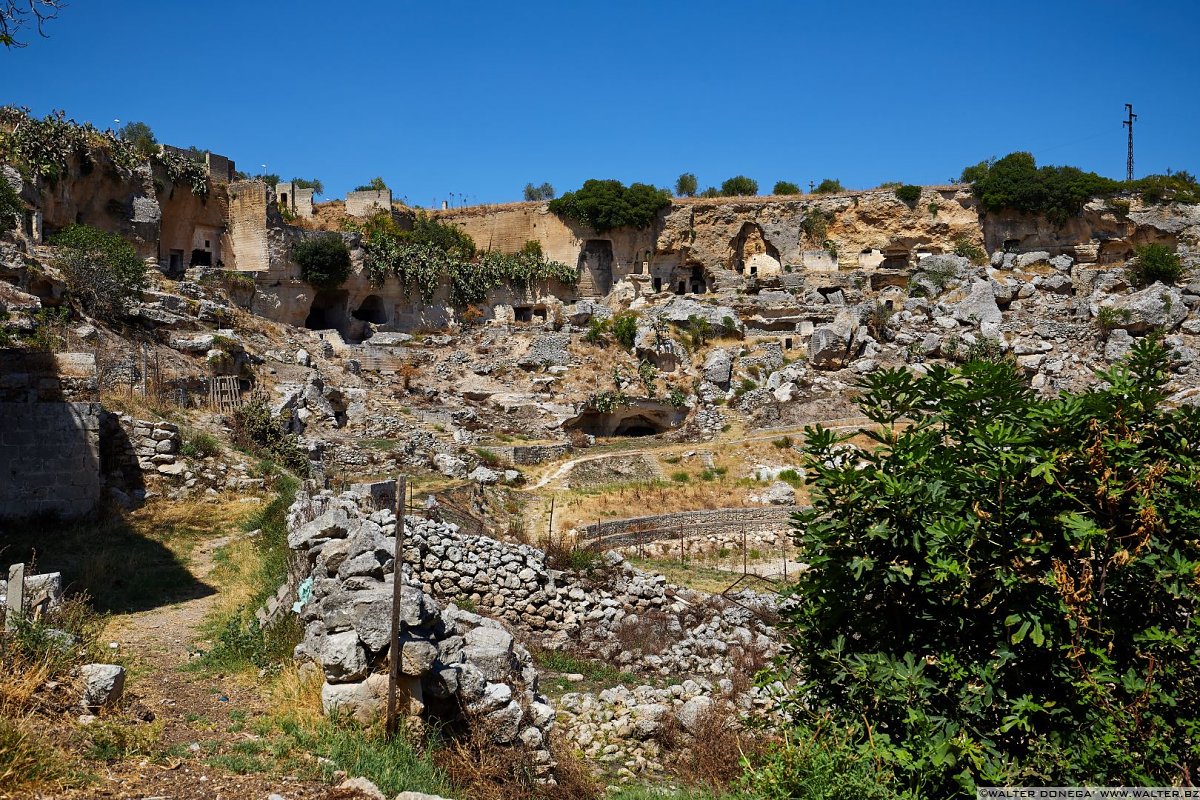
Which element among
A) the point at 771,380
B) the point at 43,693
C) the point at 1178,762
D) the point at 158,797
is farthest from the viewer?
the point at 771,380

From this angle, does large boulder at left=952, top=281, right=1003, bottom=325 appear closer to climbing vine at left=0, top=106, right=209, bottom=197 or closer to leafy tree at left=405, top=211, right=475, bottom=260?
leafy tree at left=405, top=211, right=475, bottom=260

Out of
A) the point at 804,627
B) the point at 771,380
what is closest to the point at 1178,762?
the point at 804,627

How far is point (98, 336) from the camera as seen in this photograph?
20281 millimetres

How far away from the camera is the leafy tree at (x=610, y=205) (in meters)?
41.0

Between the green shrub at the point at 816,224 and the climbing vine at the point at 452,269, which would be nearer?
the climbing vine at the point at 452,269

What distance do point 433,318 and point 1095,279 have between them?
27258 mm

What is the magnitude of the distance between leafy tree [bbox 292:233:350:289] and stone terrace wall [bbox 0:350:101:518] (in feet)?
65.2

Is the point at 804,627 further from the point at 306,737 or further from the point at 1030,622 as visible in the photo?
the point at 306,737

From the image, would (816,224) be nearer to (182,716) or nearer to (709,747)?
(709,747)

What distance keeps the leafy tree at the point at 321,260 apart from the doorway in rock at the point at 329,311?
944mm

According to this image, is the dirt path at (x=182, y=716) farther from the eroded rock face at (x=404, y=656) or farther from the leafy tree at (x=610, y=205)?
the leafy tree at (x=610, y=205)

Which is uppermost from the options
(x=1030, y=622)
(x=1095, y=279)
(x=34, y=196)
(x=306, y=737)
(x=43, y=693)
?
(x=34, y=196)

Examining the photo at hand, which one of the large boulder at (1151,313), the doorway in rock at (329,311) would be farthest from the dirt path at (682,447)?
the doorway in rock at (329,311)

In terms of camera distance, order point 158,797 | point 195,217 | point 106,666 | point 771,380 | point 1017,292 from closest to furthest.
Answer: point 158,797 → point 106,666 → point 771,380 → point 195,217 → point 1017,292
